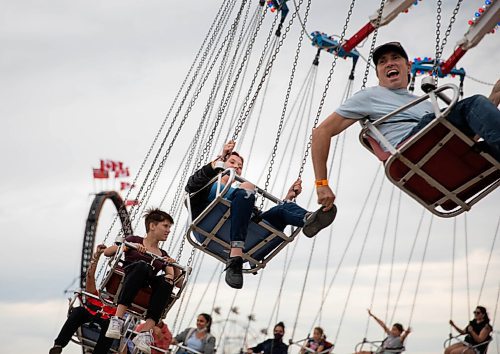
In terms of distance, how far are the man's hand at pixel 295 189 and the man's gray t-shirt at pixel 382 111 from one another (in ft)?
5.38

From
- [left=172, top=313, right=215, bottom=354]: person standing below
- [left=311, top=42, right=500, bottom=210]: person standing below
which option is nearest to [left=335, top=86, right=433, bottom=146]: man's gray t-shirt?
[left=311, top=42, right=500, bottom=210]: person standing below

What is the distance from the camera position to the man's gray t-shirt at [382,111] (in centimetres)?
472

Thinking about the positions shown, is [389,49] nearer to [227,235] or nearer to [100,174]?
[227,235]

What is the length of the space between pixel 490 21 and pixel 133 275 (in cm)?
859

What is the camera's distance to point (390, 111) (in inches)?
187

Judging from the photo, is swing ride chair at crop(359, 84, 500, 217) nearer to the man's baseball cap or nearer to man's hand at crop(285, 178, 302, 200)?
the man's baseball cap

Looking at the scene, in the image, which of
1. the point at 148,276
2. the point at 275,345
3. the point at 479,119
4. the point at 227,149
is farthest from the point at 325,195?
the point at 275,345

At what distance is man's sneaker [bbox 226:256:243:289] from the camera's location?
217 inches

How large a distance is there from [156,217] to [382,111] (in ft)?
9.67

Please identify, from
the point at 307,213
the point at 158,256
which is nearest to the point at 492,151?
the point at 307,213

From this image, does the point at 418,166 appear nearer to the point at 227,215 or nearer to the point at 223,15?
the point at 227,215

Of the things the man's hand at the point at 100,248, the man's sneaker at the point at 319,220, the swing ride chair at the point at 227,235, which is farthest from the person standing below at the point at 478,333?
the man's sneaker at the point at 319,220

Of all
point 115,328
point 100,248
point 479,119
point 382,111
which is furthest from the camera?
point 100,248

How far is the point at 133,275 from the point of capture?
6.78 metres
